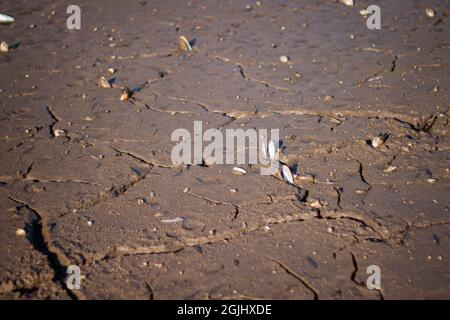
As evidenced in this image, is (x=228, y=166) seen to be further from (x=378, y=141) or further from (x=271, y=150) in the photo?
(x=378, y=141)

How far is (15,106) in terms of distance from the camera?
3553 millimetres

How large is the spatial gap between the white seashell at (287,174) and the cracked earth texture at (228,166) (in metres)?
0.04

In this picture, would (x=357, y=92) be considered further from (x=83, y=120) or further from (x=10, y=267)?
(x=10, y=267)

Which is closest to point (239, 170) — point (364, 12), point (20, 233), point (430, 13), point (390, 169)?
point (390, 169)

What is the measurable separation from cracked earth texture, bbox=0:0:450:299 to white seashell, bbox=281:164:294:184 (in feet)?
0.14

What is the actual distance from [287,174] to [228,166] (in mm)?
425

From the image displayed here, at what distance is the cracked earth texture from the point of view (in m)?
2.04

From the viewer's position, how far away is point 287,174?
2627mm

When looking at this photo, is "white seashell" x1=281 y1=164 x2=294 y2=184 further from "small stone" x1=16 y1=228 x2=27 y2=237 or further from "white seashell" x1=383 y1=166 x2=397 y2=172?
"small stone" x1=16 y1=228 x2=27 y2=237

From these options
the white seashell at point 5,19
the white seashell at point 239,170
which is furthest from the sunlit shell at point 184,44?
the white seashell at point 5,19

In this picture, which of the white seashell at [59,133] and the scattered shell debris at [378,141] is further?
the white seashell at [59,133]

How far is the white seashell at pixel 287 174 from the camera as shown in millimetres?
2598

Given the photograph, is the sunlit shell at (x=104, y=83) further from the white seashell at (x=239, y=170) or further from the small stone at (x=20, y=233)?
the small stone at (x=20, y=233)

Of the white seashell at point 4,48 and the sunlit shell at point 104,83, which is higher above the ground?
the white seashell at point 4,48
